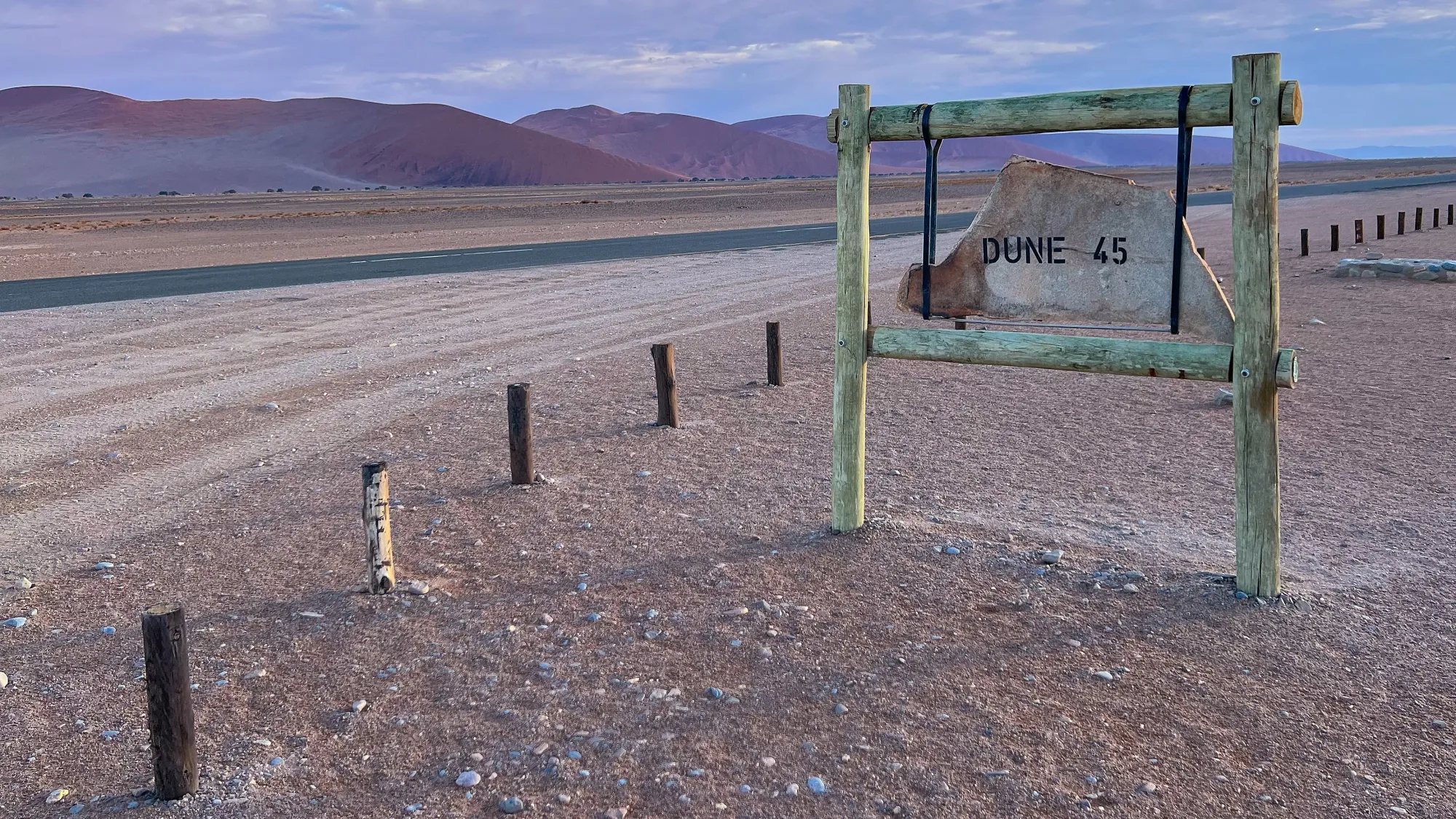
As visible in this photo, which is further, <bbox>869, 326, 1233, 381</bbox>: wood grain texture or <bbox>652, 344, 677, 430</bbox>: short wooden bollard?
<bbox>652, 344, 677, 430</bbox>: short wooden bollard

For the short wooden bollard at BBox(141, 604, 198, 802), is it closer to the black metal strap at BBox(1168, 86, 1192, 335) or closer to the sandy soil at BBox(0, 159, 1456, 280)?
the black metal strap at BBox(1168, 86, 1192, 335)

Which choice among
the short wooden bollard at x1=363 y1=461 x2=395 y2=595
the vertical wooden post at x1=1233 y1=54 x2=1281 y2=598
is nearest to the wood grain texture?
the vertical wooden post at x1=1233 y1=54 x2=1281 y2=598

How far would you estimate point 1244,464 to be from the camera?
14.6 feet

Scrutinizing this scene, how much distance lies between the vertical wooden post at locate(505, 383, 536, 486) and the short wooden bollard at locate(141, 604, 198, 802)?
3.22m

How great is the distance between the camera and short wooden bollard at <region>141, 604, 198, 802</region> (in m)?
3.23

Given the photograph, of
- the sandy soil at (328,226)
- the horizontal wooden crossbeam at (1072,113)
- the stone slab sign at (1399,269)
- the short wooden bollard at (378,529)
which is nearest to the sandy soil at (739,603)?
the short wooden bollard at (378,529)

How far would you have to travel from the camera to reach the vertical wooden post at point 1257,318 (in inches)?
163

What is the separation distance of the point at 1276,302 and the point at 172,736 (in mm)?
4061

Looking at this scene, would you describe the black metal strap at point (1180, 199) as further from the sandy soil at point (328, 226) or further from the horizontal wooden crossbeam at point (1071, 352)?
the sandy soil at point (328, 226)

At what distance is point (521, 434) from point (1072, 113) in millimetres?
3467

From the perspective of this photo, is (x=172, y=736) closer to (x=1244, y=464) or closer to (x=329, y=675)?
(x=329, y=675)

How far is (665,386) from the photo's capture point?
798 centimetres

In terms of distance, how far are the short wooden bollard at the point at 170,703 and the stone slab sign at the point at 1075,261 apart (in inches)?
127

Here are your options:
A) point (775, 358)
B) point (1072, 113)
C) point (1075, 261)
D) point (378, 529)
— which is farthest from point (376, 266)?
point (1072, 113)
